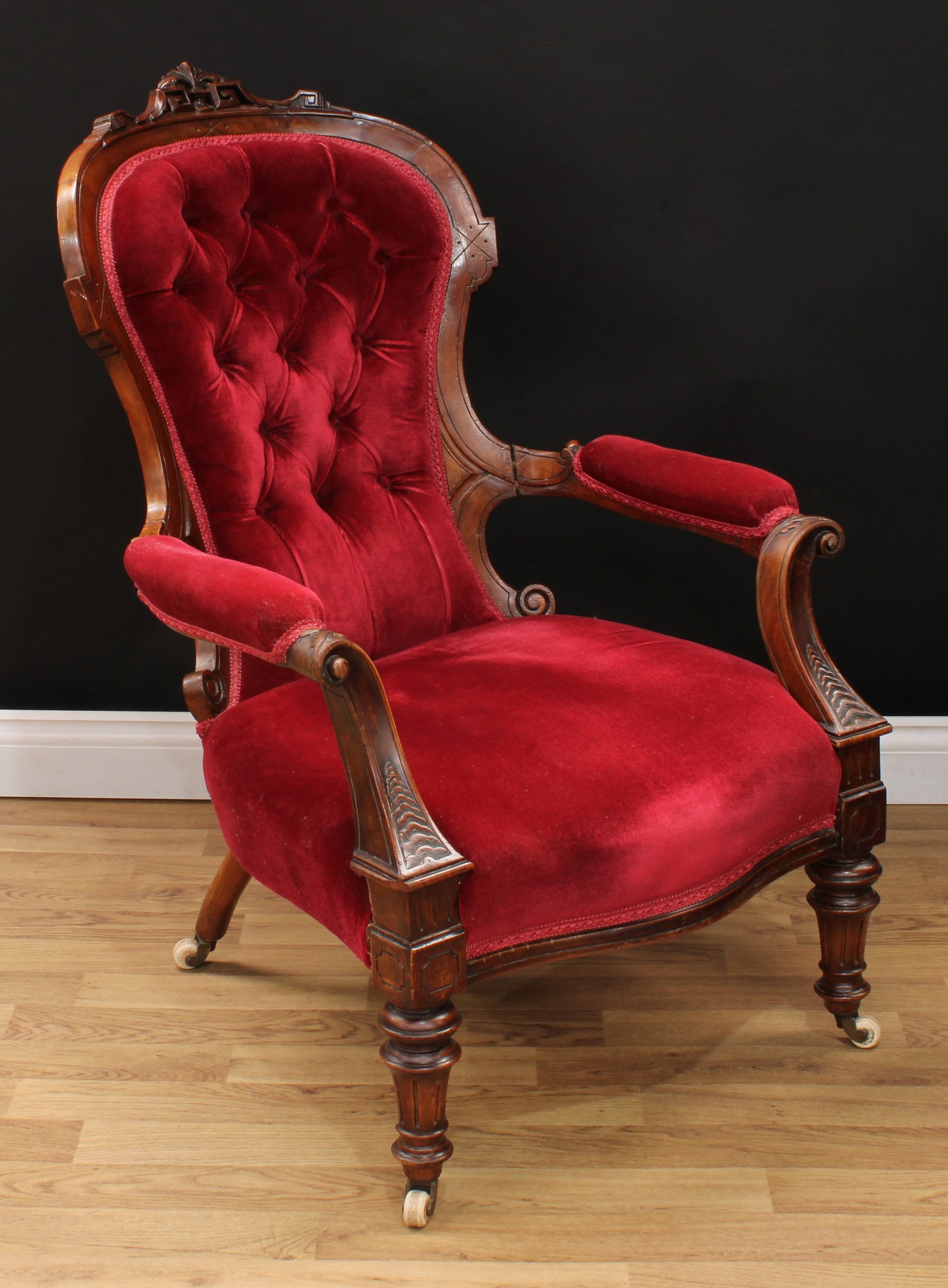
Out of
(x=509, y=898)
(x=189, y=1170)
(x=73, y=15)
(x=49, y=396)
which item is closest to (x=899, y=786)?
(x=509, y=898)

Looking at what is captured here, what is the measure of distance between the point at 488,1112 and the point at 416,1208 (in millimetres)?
204

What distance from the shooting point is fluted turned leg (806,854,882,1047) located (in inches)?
55.4

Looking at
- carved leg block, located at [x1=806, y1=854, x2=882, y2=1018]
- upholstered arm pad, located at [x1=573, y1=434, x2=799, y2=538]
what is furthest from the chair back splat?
carved leg block, located at [x1=806, y1=854, x2=882, y2=1018]

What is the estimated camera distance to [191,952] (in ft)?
5.62

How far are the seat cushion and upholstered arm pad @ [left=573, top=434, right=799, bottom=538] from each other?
6.8 inches

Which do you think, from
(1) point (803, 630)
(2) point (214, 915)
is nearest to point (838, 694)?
(1) point (803, 630)

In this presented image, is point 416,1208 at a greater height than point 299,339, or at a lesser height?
lesser

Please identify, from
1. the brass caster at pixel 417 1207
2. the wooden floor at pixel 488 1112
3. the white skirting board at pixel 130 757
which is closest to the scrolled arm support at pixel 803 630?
the wooden floor at pixel 488 1112

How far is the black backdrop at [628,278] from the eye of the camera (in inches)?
72.9

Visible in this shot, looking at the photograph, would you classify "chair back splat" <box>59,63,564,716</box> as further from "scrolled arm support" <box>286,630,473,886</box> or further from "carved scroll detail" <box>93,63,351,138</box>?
"scrolled arm support" <box>286,630,473,886</box>

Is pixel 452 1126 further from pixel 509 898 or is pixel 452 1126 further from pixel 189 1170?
pixel 509 898

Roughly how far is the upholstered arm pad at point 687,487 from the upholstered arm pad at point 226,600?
549 millimetres

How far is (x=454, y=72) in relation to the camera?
187 cm

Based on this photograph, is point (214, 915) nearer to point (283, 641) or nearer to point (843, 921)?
point (283, 641)
